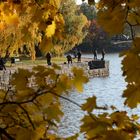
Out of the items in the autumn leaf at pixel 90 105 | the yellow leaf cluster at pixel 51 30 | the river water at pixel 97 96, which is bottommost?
the river water at pixel 97 96

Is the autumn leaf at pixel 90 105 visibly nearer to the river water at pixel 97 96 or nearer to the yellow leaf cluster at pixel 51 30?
the yellow leaf cluster at pixel 51 30

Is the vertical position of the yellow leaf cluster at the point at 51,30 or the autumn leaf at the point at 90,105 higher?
the yellow leaf cluster at the point at 51,30

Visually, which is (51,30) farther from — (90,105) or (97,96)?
(97,96)

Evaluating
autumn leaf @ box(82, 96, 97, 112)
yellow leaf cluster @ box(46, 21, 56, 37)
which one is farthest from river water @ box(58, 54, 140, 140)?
autumn leaf @ box(82, 96, 97, 112)

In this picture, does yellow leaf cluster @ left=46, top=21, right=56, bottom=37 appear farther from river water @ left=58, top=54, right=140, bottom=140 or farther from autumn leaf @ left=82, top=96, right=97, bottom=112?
river water @ left=58, top=54, right=140, bottom=140

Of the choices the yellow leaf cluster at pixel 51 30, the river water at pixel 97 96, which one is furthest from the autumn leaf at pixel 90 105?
the river water at pixel 97 96

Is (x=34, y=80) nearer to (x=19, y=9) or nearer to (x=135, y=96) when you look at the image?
(x=135, y=96)

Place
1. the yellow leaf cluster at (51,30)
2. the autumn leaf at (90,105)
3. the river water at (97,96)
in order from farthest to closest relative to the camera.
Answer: the river water at (97,96) < the yellow leaf cluster at (51,30) < the autumn leaf at (90,105)

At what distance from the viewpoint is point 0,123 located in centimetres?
143

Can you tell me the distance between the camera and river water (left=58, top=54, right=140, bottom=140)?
13.2 metres

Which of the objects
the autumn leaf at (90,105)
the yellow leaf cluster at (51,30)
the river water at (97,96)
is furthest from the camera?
the river water at (97,96)

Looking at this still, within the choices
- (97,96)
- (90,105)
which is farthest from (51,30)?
(97,96)

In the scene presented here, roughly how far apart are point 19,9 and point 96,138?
0.85 m

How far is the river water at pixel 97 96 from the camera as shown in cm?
1320
